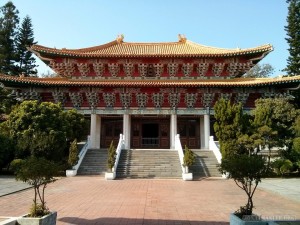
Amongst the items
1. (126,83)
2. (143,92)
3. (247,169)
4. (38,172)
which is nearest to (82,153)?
(126,83)

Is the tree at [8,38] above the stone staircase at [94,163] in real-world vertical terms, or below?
above

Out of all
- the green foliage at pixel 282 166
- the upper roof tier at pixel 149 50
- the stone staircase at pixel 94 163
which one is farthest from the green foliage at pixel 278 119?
the stone staircase at pixel 94 163

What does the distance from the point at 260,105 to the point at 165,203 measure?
1325 centimetres

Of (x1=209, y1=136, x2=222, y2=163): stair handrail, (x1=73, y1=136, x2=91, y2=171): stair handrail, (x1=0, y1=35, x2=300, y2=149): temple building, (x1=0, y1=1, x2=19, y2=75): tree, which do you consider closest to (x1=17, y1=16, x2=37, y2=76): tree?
(x1=0, y1=1, x2=19, y2=75): tree

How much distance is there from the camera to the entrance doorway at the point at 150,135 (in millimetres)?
27031

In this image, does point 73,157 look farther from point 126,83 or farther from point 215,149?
point 215,149

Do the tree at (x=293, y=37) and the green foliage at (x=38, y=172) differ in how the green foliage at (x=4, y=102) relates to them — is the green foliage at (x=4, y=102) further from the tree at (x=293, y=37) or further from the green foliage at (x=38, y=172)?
the tree at (x=293, y=37)

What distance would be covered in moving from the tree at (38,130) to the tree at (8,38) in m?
21.3

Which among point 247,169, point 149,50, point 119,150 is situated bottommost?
point 247,169

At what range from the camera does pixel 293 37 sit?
3397cm

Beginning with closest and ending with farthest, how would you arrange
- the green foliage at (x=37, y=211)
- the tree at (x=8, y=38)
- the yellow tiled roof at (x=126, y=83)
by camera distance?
the green foliage at (x=37, y=211)
the yellow tiled roof at (x=126, y=83)
the tree at (x=8, y=38)

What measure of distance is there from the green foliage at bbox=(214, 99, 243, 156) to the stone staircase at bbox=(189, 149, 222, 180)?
134 cm

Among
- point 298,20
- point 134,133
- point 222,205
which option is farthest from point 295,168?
point 298,20

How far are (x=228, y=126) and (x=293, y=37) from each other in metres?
20.5
